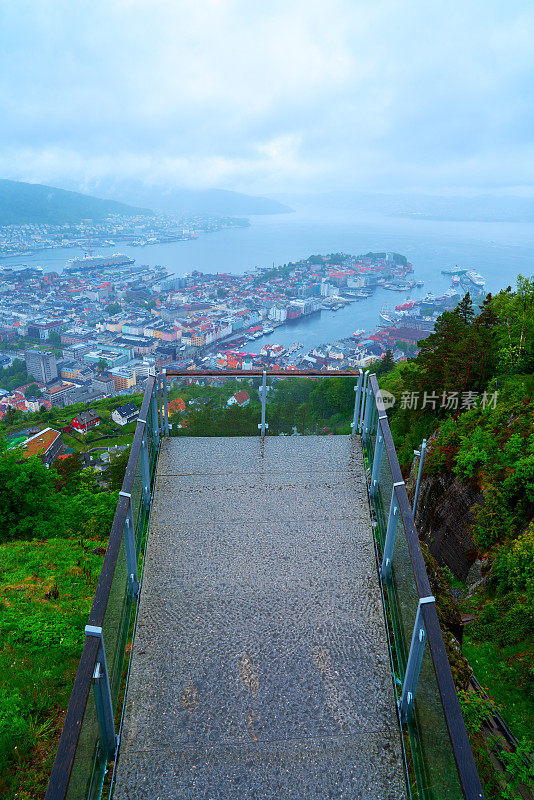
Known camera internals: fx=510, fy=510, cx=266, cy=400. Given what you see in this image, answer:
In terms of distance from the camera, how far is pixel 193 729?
2.82 m

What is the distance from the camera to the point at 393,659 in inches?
127

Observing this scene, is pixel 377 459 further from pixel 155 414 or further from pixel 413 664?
pixel 155 414

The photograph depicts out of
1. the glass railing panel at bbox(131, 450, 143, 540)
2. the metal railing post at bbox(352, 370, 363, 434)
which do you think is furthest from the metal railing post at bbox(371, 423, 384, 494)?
the glass railing panel at bbox(131, 450, 143, 540)

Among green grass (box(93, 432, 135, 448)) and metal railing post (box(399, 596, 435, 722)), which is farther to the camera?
green grass (box(93, 432, 135, 448))

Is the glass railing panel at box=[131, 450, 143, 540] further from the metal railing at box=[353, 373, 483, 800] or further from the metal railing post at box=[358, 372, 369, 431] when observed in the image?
the metal railing post at box=[358, 372, 369, 431]

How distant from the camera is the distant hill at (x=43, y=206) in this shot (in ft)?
475

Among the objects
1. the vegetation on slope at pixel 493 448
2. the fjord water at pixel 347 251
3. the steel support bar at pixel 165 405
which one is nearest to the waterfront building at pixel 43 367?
the fjord water at pixel 347 251

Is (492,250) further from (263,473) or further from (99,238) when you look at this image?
(263,473)

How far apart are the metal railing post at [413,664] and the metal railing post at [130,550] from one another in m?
1.76

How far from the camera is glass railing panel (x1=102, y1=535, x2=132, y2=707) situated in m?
2.55

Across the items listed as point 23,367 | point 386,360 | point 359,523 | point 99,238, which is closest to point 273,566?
point 359,523

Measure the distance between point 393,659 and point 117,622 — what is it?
5.65ft

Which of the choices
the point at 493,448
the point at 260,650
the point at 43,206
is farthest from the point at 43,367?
the point at 43,206

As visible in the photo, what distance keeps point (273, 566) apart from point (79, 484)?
11.7m
